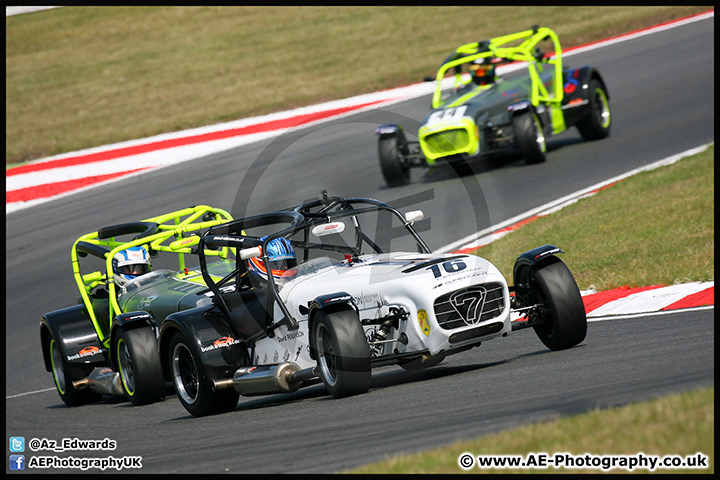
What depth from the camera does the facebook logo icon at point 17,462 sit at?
634 centimetres

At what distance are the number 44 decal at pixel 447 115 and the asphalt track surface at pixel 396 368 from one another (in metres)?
1.07

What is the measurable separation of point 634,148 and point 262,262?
994 cm

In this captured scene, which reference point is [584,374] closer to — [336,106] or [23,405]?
[23,405]

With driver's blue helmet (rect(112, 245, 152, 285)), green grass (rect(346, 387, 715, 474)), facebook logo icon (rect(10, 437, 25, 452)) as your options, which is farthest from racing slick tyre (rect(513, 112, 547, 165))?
green grass (rect(346, 387, 715, 474))

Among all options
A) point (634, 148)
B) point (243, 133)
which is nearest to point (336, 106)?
point (243, 133)

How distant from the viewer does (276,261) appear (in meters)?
7.46

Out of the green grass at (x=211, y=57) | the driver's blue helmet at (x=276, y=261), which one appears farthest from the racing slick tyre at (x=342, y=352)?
the green grass at (x=211, y=57)

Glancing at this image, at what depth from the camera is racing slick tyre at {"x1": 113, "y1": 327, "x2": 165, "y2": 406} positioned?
27.3 ft

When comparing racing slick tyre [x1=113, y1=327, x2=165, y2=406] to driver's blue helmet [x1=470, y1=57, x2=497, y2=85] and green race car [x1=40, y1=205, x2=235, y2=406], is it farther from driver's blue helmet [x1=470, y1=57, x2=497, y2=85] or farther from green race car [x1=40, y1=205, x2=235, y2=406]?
driver's blue helmet [x1=470, y1=57, x2=497, y2=85]

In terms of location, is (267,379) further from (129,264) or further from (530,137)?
(530,137)

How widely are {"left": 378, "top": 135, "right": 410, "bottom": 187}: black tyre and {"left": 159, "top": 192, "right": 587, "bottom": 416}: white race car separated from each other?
6655 mm

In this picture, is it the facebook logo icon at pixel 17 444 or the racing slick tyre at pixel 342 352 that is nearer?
the racing slick tyre at pixel 342 352

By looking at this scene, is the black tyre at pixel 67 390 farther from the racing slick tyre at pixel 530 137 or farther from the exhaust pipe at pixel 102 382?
the racing slick tyre at pixel 530 137

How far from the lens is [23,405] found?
9938 mm
